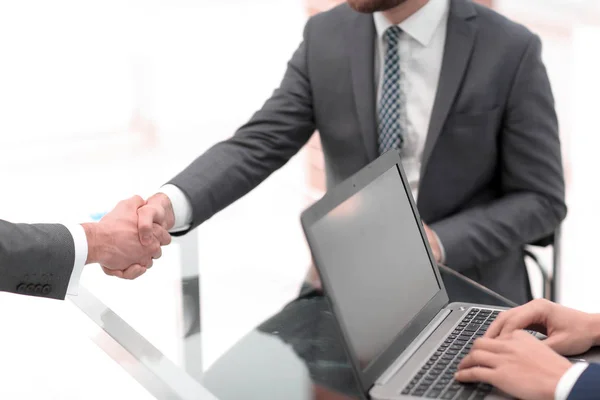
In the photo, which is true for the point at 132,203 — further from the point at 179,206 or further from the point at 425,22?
the point at 425,22

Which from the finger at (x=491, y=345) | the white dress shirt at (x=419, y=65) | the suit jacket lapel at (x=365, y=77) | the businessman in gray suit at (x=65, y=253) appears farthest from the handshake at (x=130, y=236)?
the finger at (x=491, y=345)

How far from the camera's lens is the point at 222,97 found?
220 inches

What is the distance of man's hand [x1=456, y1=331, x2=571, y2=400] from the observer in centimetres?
113

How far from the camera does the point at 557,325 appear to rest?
50.9 inches

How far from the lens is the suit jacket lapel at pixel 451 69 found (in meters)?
2.03

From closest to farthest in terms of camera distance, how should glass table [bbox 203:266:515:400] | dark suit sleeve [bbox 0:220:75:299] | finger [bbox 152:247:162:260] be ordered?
glass table [bbox 203:266:515:400] < dark suit sleeve [bbox 0:220:75:299] < finger [bbox 152:247:162:260]

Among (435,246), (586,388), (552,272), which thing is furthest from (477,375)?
(552,272)

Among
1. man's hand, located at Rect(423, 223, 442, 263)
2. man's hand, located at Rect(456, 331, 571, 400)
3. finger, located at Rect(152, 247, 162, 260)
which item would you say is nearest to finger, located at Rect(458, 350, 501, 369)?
man's hand, located at Rect(456, 331, 571, 400)

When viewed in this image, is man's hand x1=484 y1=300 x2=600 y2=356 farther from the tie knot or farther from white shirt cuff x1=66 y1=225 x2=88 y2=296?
the tie knot

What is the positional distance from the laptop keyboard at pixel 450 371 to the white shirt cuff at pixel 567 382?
92mm

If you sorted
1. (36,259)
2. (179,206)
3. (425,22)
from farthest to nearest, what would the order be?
(425,22) → (179,206) → (36,259)

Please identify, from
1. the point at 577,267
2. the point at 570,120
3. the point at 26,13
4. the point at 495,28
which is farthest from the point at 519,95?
the point at 26,13

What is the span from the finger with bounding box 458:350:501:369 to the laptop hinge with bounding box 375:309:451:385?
0.09m

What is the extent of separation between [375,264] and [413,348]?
0.14m
